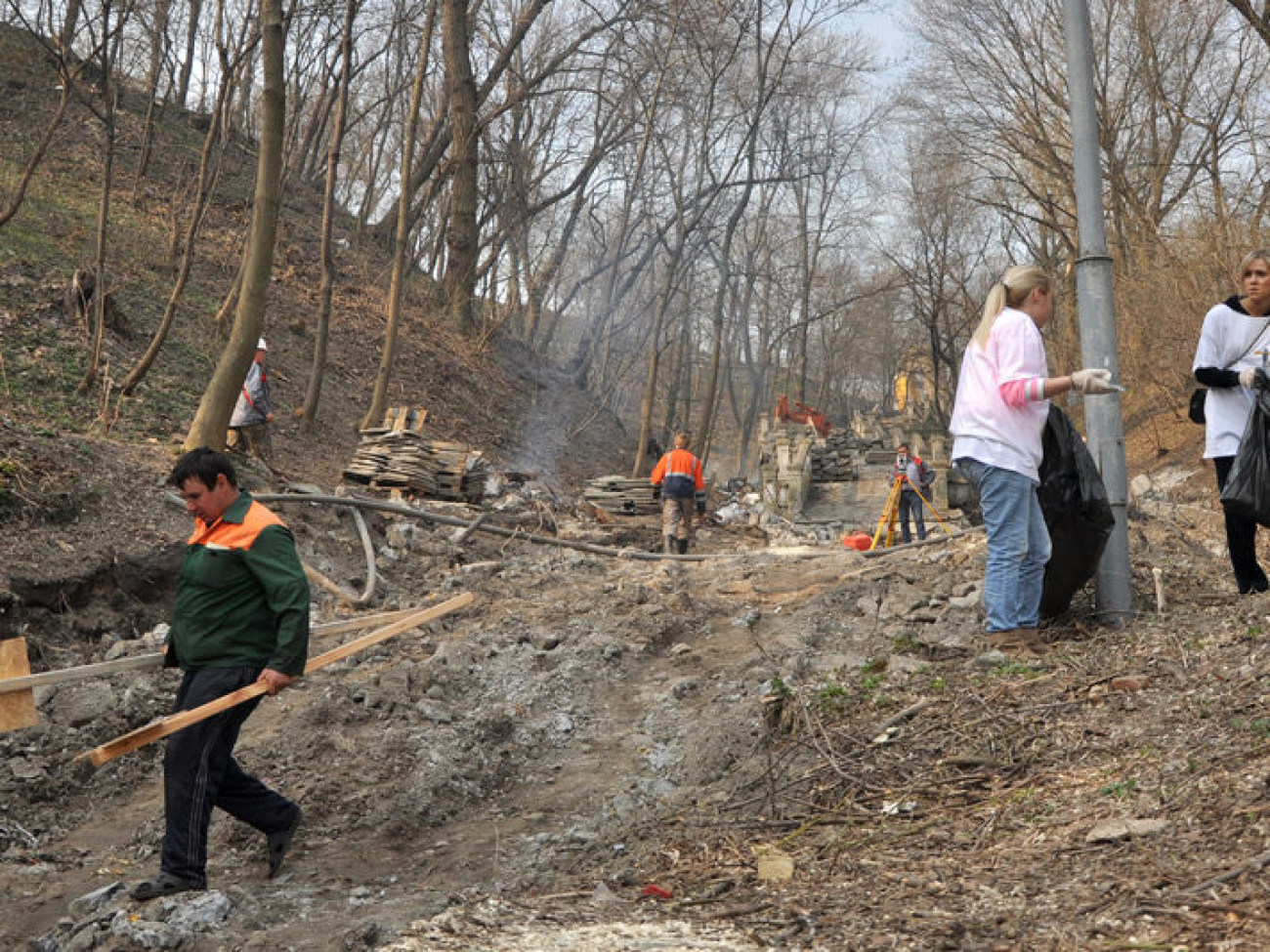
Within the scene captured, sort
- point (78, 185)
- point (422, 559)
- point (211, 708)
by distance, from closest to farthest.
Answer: point (211, 708), point (422, 559), point (78, 185)

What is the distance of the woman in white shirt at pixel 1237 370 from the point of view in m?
5.88

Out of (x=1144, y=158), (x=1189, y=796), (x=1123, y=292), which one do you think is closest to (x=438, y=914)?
(x=1189, y=796)

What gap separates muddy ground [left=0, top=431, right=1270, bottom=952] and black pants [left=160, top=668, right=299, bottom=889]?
0.22 meters

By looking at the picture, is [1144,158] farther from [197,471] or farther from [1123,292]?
[197,471]

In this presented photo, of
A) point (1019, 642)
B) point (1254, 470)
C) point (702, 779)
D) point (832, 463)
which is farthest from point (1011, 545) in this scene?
point (832, 463)

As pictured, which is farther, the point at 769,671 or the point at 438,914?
the point at 769,671

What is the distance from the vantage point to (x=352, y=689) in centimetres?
673

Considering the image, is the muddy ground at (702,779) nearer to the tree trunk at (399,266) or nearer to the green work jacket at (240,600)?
the green work jacket at (240,600)

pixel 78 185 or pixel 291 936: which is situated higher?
pixel 78 185

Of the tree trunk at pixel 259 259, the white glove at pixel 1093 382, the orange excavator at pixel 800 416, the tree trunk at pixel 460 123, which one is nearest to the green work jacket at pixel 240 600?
the white glove at pixel 1093 382

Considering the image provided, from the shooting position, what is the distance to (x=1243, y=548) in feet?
19.3

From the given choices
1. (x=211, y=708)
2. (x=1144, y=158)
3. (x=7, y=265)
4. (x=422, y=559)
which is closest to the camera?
(x=211, y=708)

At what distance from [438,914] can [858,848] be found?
141 centimetres

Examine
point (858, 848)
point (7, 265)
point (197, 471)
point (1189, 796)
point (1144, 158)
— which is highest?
point (1144, 158)
